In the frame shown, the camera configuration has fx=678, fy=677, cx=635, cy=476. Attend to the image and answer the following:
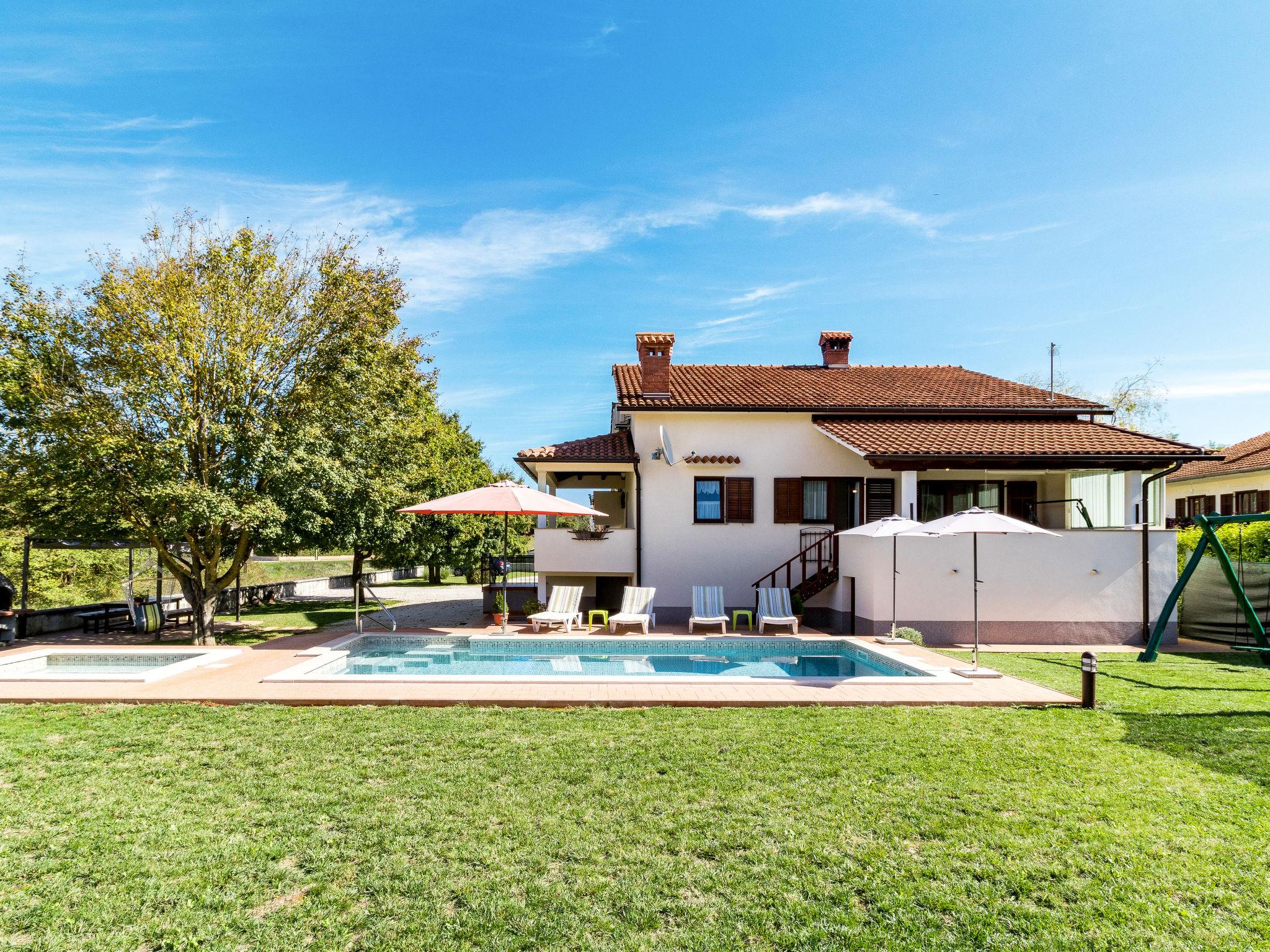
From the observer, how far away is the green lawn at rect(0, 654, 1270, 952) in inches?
156

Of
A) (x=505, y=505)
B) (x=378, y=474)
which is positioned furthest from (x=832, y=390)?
(x=378, y=474)

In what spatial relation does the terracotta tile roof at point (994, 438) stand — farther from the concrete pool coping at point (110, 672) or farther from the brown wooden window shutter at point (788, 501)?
the concrete pool coping at point (110, 672)

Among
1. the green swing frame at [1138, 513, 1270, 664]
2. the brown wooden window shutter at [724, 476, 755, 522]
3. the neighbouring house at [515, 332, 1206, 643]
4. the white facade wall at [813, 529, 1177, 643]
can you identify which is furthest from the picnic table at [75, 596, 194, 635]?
the green swing frame at [1138, 513, 1270, 664]

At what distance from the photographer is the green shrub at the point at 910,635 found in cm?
1391

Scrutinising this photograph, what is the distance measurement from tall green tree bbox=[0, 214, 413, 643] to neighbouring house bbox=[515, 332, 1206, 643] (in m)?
5.57

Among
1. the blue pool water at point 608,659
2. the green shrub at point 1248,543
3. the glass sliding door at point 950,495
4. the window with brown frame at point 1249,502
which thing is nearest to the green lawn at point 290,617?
the blue pool water at point 608,659

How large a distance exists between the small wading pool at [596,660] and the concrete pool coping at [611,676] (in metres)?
0.03

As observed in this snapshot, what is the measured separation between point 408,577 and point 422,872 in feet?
138

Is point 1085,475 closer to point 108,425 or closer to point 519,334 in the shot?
point 519,334

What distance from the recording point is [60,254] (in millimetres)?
13805

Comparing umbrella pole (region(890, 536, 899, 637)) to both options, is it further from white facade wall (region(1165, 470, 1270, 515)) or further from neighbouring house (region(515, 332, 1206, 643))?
white facade wall (region(1165, 470, 1270, 515))

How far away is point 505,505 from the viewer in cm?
1444

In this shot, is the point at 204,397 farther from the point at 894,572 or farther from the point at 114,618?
the point at 894,572

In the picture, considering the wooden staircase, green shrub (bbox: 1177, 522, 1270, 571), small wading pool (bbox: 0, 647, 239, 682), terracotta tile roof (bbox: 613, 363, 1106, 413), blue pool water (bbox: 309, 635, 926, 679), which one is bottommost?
blue pool water (bbox: 309, 635, 926, 679)
